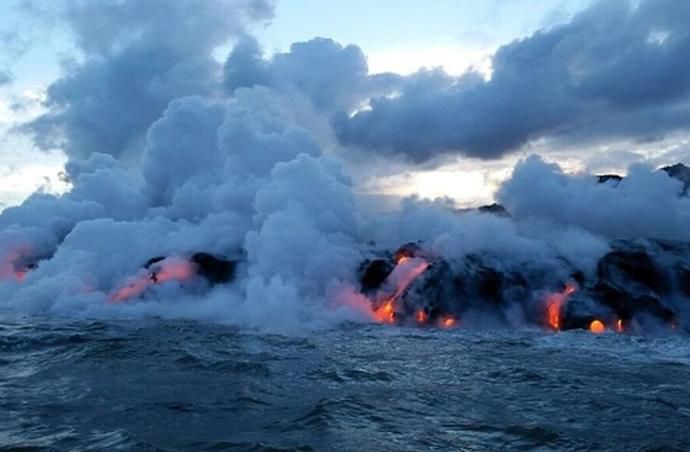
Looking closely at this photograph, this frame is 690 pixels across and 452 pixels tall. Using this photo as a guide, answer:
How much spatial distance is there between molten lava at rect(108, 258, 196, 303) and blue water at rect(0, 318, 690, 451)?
8914mm

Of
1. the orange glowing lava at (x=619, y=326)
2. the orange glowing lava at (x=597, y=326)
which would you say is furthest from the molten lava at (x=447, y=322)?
the orange glowing lava at (x=619, y=326)

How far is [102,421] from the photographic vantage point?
11539mm

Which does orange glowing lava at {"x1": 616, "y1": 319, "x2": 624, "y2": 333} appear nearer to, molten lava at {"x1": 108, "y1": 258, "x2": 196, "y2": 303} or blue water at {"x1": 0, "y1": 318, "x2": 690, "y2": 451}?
blue water at {"x1": 0, "y1": 318, "x2": 690, "y2": 451}

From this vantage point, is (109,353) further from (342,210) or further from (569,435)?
(342,210)

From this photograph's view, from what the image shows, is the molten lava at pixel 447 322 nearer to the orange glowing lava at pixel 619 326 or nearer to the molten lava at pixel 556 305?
the molten lava at pixel 556 305

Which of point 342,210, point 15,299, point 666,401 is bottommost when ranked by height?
point 666,401

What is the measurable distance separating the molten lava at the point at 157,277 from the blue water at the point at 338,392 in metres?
8.91

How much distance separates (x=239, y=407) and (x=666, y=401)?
29.9ft

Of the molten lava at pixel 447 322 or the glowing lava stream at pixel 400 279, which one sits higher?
the glowing lava stream at pixel 400 279

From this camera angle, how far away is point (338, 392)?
556 inches

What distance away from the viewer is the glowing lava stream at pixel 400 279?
1096 inches

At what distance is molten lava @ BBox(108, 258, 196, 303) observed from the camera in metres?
31.9

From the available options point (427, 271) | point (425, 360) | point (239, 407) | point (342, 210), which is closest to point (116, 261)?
point (342, 210)

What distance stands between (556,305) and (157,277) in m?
19.5
